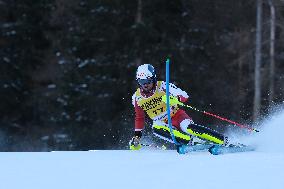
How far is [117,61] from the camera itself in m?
24.1

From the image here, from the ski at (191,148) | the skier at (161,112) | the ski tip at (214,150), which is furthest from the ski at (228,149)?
the ski at (191,148)

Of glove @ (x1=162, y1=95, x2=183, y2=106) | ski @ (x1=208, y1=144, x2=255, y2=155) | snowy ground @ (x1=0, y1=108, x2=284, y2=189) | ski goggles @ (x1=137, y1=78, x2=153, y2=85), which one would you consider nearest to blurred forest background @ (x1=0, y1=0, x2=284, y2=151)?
ski @ (x1=208, y1=144, x2=255, y2=155)

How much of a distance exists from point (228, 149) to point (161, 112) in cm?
133

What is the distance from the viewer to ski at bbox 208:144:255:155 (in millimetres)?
8633

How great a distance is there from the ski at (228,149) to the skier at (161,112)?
17 cm

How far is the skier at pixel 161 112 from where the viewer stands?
9.38 meters

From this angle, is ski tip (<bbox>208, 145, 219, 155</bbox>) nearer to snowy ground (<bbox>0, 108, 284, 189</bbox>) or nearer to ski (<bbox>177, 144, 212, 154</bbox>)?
ski (<bbox>177, 144, 212, 154</bbox>)

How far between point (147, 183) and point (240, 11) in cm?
2054

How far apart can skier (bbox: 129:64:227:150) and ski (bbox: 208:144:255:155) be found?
171 millimetres

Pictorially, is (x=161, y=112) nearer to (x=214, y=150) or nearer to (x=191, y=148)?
(x=191, y=148)

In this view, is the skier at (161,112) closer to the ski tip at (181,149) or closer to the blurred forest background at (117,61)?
the ski tip at (181,149)

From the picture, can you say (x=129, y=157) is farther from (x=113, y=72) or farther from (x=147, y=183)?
(x=113, y=72)

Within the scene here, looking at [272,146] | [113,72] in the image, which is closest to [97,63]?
[113,72]

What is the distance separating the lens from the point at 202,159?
7312 millimetres
